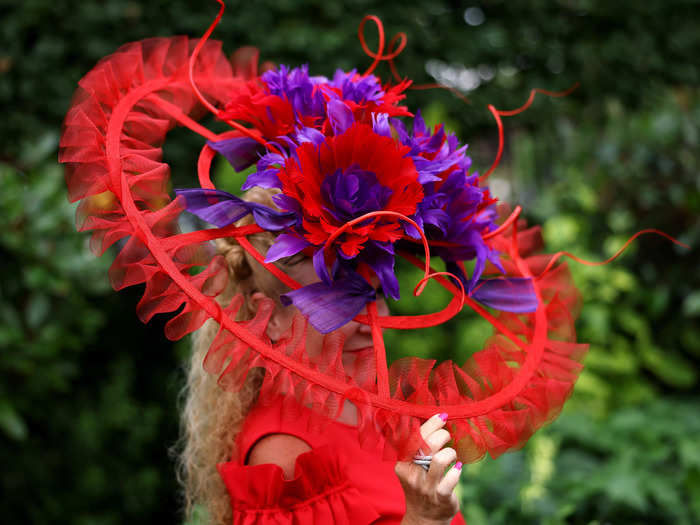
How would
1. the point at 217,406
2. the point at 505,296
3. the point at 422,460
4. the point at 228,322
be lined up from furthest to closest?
the point at 217,406, the point at 505,296, the point at 422,460, the point at 228,322

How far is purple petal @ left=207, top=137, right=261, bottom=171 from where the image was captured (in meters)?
1.32

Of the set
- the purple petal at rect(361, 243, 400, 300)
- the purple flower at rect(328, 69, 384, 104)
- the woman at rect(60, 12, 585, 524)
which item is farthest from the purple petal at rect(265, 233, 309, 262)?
the purple flower at rect(328, 69, 384, 104)

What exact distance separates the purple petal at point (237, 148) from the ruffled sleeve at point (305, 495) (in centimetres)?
65

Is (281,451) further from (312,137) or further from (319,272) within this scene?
(312,137)

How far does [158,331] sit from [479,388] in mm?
2943

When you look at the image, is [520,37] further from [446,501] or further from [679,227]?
[446,501]

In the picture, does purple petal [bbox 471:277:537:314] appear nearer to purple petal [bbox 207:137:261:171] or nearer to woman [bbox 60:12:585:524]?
woman [bbox 60:12:585:524]

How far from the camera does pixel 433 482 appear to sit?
116cm

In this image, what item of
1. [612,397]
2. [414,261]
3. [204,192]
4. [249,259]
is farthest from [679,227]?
[204,192]

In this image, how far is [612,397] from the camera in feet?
12.1

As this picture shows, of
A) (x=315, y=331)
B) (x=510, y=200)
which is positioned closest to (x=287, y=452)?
(x=315, y=331)

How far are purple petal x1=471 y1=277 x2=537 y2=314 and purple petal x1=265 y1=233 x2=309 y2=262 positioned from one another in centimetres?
45

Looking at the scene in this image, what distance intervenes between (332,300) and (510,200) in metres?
3.23

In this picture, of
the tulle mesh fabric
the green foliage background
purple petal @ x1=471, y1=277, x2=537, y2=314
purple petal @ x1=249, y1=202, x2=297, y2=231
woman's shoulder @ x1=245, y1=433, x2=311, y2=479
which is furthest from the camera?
the green foliage background
